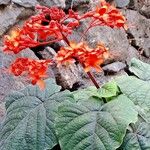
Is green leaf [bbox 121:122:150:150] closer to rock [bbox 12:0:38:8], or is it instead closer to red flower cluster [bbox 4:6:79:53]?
red flower cluster [bbox 4:6:79:53]

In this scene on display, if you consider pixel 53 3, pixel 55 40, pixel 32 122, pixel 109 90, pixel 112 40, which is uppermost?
pixel 55 40

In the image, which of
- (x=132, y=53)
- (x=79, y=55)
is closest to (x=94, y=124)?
(x=79, y=55)

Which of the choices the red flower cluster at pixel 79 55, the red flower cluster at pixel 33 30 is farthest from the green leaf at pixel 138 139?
the red flower cluster at pixel 33 30

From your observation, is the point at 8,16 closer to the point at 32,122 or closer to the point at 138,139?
the point at 32,122

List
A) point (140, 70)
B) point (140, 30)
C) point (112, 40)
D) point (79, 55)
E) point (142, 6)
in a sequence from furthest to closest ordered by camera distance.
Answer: point (142, 6)
point (140, 30)
point (112, 40)
point (140, 70)
point (79, 55)

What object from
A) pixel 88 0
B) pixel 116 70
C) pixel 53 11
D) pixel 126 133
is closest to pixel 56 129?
pixel 126 133

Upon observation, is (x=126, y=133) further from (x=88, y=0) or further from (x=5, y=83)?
(x=88, y=0)

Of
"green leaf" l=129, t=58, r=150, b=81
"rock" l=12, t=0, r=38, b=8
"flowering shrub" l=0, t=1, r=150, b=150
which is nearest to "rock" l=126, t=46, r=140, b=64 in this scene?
"rock" l=12, t=0, r=38, b=8

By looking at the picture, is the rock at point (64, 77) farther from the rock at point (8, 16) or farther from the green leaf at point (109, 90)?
the green leaf at point (109, 90)
